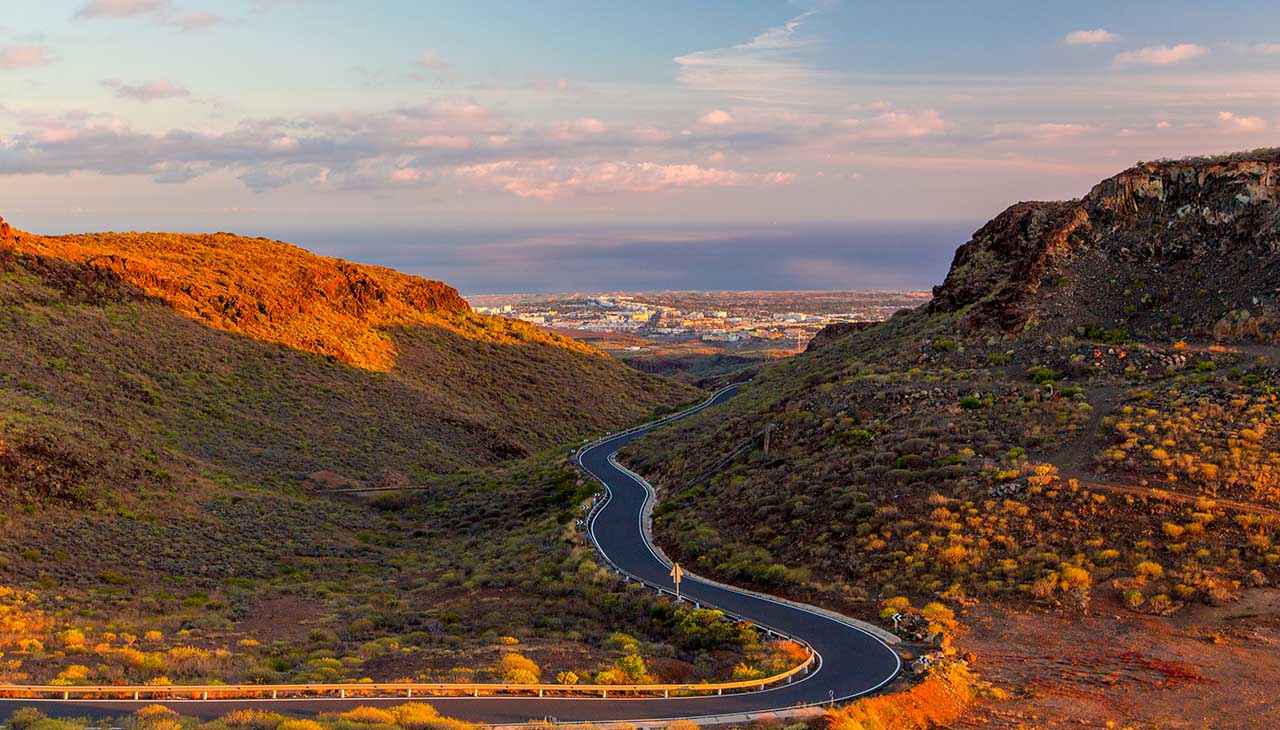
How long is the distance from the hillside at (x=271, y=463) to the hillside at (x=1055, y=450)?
6.17 metres

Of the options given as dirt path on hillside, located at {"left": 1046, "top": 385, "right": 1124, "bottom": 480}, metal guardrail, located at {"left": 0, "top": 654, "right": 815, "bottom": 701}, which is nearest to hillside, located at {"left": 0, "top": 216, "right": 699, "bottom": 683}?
metal guardrail, located at {"left": 0, "top": 654, "right": 815, "bottom": 701}

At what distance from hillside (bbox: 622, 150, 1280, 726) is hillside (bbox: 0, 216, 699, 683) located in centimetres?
617

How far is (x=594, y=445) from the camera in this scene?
176 ft

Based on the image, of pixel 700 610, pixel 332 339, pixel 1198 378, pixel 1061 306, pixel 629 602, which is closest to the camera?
pixel 700 610

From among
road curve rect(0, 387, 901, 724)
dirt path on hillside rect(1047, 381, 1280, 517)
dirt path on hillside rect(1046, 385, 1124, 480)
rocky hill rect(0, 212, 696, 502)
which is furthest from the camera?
rocky hill rect(0, 212, 696, 502)

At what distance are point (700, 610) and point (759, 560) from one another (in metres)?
4.08

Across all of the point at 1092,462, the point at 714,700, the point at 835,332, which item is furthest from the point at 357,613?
the point at 835,332

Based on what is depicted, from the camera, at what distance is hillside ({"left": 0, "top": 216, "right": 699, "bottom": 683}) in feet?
70.3

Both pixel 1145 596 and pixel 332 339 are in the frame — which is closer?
pixel 1145 596

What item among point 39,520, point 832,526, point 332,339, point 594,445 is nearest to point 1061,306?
point 832,526

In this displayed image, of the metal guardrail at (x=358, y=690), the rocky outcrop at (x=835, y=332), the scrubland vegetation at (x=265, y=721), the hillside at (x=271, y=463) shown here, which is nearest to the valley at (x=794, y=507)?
the hillside at (x=271, y=463)

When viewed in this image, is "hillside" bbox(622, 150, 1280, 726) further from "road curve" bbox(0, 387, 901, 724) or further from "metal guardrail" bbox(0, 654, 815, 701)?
"metal guardrail" bbox(0, 654, 815, 701)

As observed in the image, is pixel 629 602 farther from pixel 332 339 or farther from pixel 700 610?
pixel 332 339

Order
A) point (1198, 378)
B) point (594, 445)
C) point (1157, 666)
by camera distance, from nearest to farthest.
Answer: point (1157, 666)
point (1198, 378)
point (594, 445)
